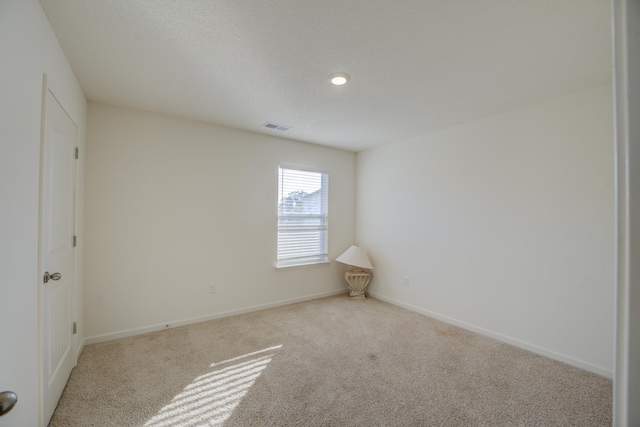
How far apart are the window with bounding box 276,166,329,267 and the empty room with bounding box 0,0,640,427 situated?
0.04 meters

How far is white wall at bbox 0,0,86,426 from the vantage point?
49.1 inches

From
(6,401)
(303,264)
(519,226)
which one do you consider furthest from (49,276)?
(519,226)

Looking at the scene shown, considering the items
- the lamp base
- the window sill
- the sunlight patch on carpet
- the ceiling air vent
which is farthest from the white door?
the lamp base

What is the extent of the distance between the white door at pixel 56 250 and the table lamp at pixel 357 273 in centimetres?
323

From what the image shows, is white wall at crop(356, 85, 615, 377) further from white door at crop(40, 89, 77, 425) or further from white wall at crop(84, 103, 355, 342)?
white door at crop(40, 89, 77, 425)

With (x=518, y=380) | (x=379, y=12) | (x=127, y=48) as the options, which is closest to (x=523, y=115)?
(x=379, y=12)

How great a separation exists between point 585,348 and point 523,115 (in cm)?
224

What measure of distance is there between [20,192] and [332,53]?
1.98 m

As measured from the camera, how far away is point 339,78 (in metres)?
2.36

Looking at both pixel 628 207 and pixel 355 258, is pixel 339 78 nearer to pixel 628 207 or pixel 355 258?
pixel 628 207

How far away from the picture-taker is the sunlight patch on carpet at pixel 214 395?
1.87 m

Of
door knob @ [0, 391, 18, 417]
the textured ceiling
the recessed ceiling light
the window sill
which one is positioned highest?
the textured ceiling

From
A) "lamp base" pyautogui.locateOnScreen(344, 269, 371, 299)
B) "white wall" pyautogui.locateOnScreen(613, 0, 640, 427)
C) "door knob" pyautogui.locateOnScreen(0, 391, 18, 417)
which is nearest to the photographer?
"white wall" pyautogui.locateOnScreen(613, 0, 640, 427)

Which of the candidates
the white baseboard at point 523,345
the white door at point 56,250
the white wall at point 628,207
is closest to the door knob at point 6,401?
the white wall at point 628,207
